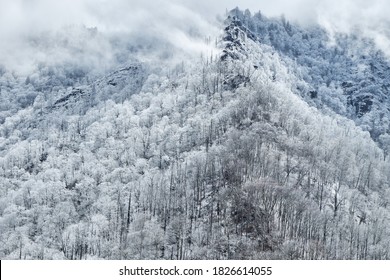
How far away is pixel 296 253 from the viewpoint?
19775 centimetres
